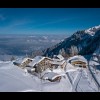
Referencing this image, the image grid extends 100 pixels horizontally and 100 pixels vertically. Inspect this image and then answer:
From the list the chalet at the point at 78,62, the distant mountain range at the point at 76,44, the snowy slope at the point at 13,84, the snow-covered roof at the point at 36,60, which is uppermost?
the distant mountain range at the point at 76,44

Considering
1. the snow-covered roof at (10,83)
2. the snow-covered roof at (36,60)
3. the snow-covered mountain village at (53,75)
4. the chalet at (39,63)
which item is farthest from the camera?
the chalet at (39,63)

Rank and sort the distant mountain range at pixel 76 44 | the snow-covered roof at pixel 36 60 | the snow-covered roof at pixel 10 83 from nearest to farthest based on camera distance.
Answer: the snow-covered roof at pixel 10 83 < the distant mountain range at pixel 76 44 < the snow-covered roof at pixel 36 60

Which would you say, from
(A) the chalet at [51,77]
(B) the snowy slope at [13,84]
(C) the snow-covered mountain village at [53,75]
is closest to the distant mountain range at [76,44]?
(C) the snow-covered mountain village at [53,75]

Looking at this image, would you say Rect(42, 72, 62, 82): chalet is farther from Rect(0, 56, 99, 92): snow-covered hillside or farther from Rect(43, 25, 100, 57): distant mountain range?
Rect(43, 25, 100, 57): distant mountain range

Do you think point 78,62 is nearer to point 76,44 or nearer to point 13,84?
point 76,44

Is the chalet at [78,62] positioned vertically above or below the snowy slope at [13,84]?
above

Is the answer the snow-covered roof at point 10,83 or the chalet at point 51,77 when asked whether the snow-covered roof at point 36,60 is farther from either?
the snow-covered roof at point 10,83

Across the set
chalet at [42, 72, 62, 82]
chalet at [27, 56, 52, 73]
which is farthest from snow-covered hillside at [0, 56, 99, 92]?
chalet at [27, 56, 52, 73]

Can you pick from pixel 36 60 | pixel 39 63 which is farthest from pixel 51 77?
pixel 36 60
